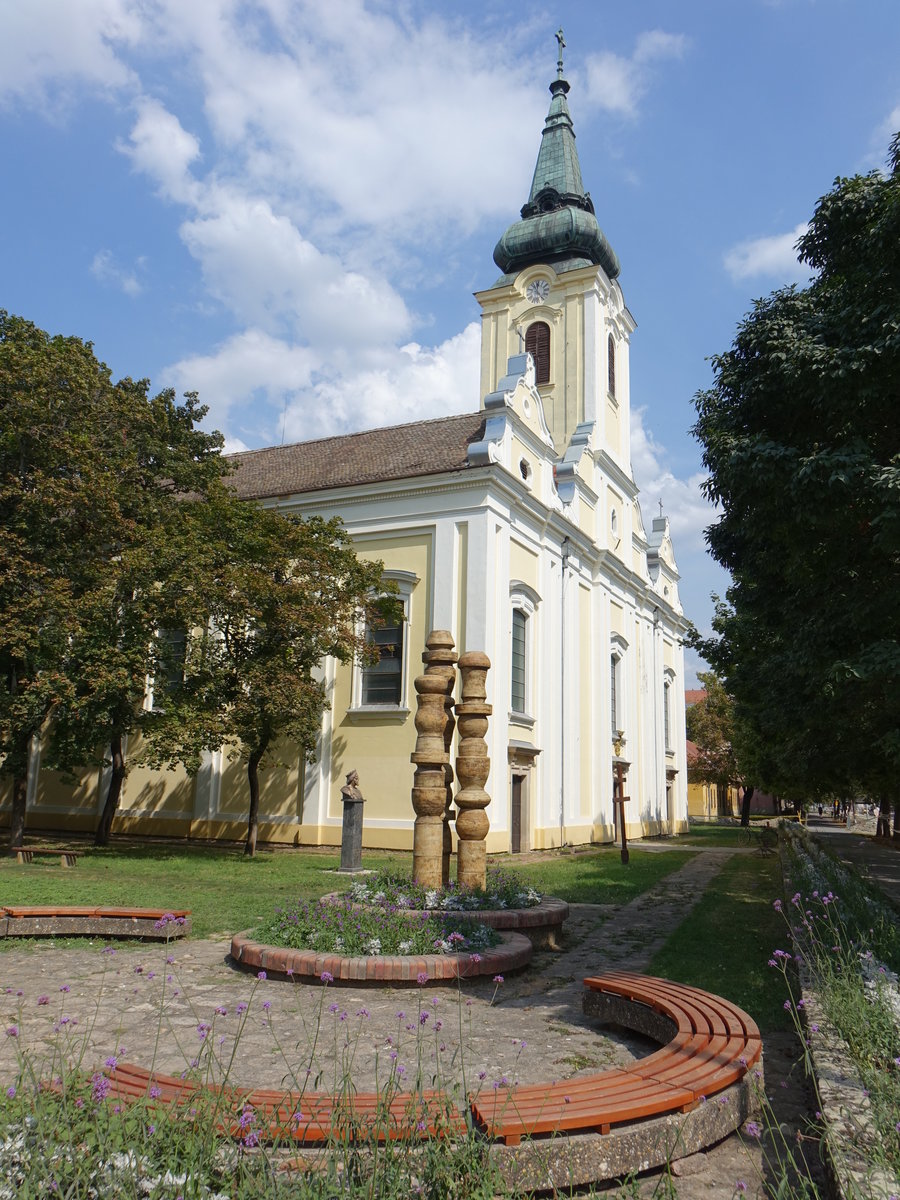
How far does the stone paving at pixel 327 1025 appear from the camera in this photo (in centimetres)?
452

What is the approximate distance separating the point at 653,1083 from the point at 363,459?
75.9 feet

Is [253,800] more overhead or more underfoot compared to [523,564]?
more underfoot

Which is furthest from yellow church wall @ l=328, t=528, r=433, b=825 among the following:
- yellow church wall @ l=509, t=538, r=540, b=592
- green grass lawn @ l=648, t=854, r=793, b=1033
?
green grass lawn @ l=648, t=854, r=793, b=1033

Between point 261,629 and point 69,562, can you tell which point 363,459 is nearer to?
point 261,629

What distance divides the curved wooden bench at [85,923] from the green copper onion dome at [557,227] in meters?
27.8

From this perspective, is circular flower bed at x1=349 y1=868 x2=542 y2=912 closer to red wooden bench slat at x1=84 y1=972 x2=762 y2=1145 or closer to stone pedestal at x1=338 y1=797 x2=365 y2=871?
red wooden bench slat at x1=84 y1=972 x2=762 y2=1145

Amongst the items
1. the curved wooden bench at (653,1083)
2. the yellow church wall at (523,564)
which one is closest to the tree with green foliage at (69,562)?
the yellow church wall at (523,564)

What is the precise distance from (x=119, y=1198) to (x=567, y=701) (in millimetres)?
23956

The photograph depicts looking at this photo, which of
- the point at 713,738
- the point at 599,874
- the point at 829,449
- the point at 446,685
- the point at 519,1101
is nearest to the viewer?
the point at 519,1101

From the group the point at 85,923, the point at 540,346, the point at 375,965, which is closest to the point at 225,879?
the point at 85,923

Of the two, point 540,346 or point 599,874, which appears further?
point 540,346

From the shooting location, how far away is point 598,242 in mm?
32031

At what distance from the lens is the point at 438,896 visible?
30.1ft

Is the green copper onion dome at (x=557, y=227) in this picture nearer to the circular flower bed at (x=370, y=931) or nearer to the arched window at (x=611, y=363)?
the arched window at (x=611, y=363)
